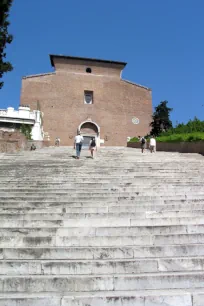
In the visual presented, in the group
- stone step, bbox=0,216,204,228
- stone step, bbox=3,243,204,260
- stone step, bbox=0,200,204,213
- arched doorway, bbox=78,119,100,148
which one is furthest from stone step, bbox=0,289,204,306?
arched doorway, bbox=78,119,100,148

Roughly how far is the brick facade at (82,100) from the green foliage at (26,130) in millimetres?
7554

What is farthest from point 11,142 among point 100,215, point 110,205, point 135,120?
point 135,120

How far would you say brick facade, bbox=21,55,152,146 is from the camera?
90.6 ft

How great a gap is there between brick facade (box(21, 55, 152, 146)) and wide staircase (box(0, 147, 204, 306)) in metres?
20.5

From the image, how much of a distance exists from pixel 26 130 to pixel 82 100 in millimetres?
11607

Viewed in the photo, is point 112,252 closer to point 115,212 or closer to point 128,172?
point 115,212

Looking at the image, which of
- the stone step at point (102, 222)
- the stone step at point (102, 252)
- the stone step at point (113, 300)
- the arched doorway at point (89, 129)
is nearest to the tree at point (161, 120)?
the arched doorway at point (89, 129)

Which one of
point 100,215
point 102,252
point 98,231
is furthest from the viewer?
point 100,215

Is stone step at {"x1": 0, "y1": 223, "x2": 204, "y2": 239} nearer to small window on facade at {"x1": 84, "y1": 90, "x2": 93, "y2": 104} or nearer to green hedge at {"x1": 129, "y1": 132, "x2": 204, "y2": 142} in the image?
green hedge at {"x1": 129, "y1": 132, "x2": 204, "y2": 142}

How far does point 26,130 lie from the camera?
1859 centimetres

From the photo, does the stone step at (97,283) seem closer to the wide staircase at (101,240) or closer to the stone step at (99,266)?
the wide staircase at (101,240)

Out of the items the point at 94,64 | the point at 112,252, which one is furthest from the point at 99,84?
the point at 112,252

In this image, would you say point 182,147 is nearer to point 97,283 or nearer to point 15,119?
point 15,119

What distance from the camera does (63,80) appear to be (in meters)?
29.0
